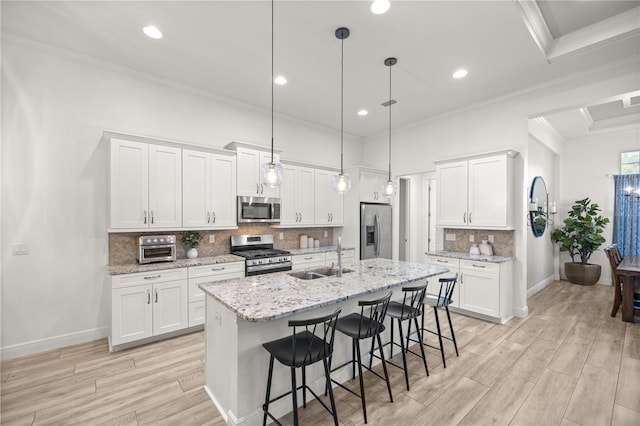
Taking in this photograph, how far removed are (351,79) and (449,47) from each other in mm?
1257

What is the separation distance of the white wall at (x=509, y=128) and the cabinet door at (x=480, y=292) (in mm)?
594

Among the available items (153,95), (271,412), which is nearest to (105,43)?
(153,95)

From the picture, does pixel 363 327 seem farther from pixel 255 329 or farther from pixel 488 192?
pixel 488 192

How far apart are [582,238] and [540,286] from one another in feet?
4.55

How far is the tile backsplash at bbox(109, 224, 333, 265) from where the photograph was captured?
3.62 meters

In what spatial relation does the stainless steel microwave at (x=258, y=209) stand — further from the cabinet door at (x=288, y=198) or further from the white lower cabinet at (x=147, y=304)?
the white lower cabinet at (x=147, y=304)

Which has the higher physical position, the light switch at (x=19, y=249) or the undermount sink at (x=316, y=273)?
the light switch at (x=19, y=249)

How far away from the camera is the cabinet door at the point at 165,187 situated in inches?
142

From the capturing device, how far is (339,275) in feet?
9.91

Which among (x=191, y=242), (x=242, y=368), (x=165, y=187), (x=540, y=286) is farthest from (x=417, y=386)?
(x=540, y=286)

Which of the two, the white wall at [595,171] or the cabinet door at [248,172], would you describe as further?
the white wall at [595,171]

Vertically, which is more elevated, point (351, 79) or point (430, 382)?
point (351, 79)

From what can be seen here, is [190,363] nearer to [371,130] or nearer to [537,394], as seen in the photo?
[537,394]

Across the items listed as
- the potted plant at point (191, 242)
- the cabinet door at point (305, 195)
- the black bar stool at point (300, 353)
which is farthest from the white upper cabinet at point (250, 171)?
the black bar stool at point (300, 353)
